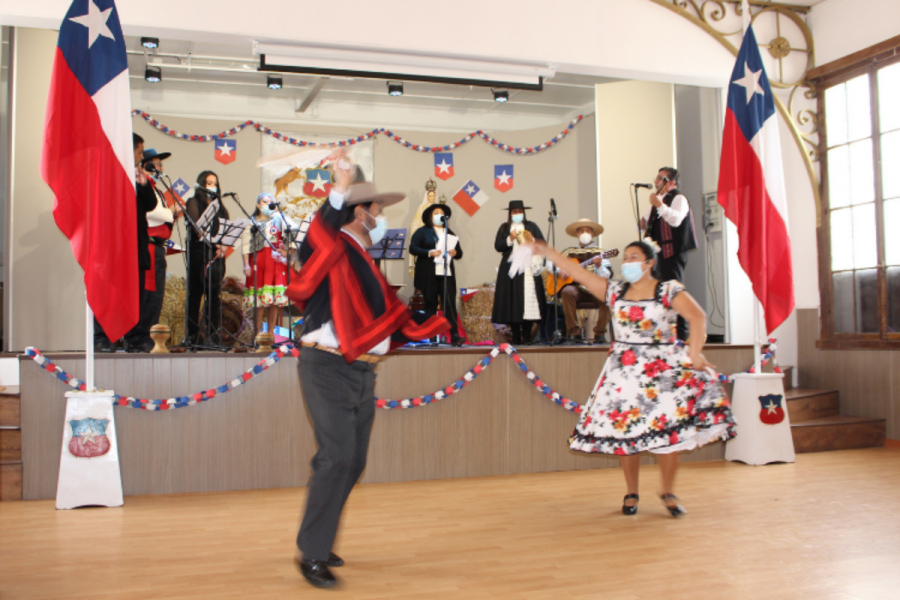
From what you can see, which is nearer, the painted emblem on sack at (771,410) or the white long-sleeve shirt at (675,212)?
the painted emblem on sack at (771,410)

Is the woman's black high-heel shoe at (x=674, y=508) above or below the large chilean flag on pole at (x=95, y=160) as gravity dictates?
below

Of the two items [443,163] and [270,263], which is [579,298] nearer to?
[270,263]

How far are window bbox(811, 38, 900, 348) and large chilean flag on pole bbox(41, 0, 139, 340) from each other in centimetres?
617

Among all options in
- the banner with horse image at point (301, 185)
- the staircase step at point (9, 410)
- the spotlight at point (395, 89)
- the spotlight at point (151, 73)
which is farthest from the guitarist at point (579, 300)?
the spotlight at point (151, 73)

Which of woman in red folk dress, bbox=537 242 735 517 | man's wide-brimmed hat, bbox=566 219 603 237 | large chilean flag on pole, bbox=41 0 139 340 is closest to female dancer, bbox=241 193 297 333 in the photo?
large chilean flag on pole, bbox=41 0 139 340

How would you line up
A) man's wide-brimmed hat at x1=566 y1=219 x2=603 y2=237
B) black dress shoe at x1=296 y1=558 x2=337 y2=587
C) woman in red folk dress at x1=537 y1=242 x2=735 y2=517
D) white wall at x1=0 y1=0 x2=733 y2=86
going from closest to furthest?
black dress shoe at x1=296 y1=558 x2=337 y2=587 → woman in red folk dress at x1=537 y1=242 x2=735 y2=517 → white wall at x1=0 y1=0 x2=733 y2=86 → man's wide-brimmed hat at x1=566 y1=219 x2=603 y2=237

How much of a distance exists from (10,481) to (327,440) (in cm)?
285

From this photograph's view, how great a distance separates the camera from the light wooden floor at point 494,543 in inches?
105

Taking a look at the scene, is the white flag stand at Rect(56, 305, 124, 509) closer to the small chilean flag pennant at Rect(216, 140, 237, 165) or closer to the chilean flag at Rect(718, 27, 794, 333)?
the chilean flag at Rect(718, 27, 794, 333)

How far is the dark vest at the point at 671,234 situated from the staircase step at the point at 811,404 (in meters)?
1.69

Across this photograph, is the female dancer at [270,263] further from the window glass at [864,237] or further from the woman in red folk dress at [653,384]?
the window glass at [864,237]

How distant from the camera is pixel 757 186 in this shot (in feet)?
18.1

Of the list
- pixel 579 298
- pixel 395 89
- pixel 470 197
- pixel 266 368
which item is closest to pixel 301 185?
pixel 395 89

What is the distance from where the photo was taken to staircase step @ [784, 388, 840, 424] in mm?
6234
